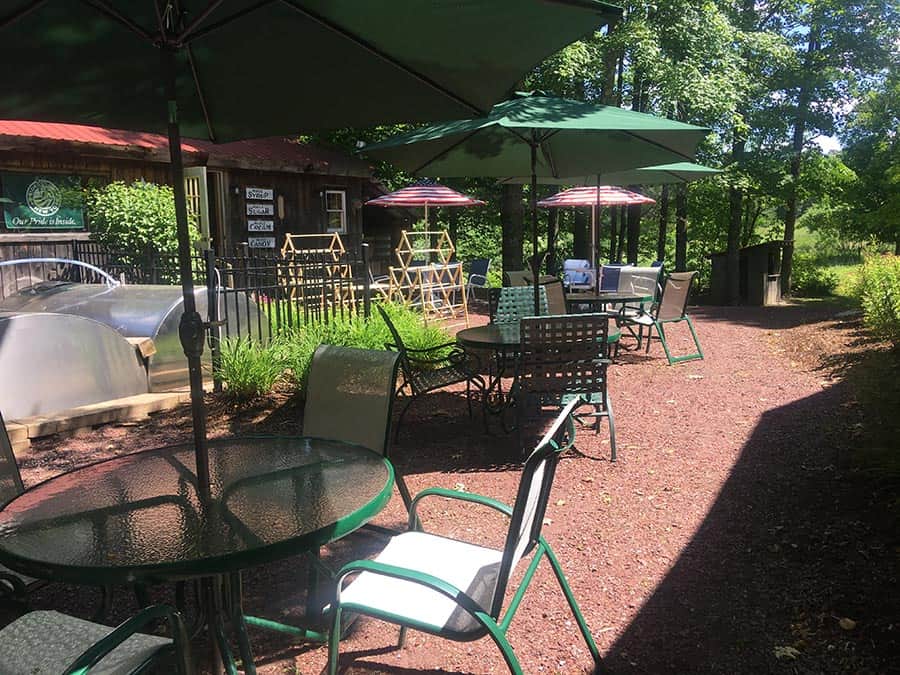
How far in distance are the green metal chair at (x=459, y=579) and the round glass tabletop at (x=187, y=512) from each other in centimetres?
24

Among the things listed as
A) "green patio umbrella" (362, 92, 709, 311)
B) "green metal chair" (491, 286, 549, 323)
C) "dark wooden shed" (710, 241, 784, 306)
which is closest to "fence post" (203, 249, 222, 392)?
"green patio umbrella" (362, 92, 709, 311)

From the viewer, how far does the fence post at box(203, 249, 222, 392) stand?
20.9 feet

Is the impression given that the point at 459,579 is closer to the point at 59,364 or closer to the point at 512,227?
the point at 59,364

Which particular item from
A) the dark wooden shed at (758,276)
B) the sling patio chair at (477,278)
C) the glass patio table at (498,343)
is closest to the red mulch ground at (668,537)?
the glass patio table at (498,343)

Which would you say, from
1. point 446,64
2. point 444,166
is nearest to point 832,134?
point 444,166

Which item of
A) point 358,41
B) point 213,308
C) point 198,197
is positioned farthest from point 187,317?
point 198,197

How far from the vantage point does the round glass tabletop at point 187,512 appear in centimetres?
187

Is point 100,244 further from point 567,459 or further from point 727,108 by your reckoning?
point 727,108

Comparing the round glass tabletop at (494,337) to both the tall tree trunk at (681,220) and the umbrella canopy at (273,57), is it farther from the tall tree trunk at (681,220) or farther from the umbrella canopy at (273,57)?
the tall tree trunk at (681,220)

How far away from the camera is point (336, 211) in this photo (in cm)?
1563

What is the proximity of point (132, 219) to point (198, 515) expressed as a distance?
896 centimetres

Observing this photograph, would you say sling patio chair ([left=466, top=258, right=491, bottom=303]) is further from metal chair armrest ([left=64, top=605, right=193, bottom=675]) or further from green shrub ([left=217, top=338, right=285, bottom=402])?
metal chair armrest ([left=64, top=605, right=193, bottom=675])

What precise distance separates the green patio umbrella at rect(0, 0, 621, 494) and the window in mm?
11573

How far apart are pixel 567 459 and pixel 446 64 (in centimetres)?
294
